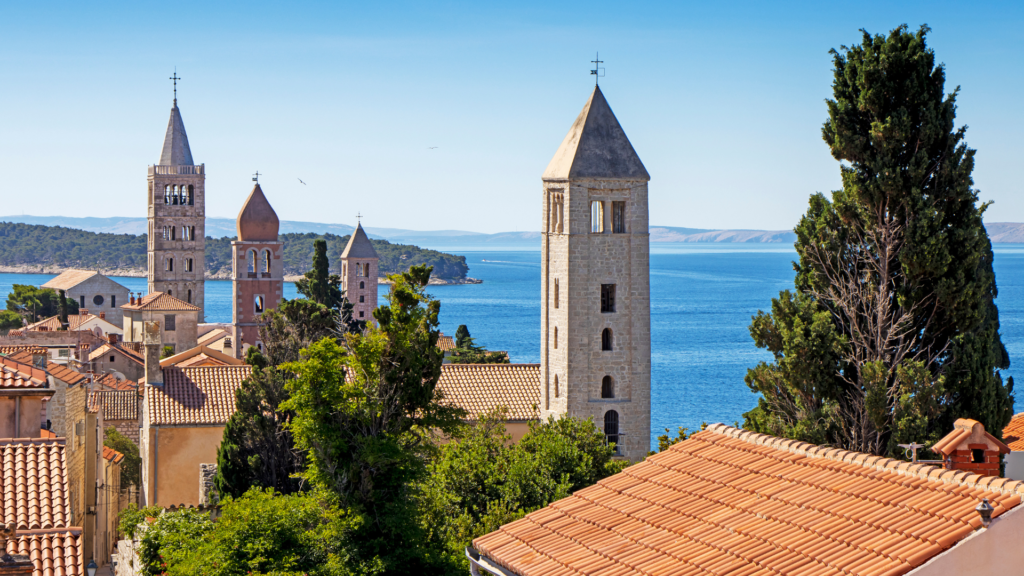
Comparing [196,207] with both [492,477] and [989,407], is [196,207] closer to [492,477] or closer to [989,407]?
[492,477]

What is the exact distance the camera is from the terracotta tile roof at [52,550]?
11.2 metres

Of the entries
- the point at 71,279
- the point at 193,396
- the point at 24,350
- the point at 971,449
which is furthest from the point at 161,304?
the point at 971,449

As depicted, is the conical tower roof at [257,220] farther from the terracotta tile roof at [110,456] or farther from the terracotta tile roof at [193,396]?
the terracotta tile roof at [110,456]

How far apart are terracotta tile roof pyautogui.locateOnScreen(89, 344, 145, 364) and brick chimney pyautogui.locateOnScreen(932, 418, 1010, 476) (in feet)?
182

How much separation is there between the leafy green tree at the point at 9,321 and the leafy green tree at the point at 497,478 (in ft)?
234

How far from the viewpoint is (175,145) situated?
84.1 m

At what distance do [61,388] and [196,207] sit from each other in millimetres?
65964

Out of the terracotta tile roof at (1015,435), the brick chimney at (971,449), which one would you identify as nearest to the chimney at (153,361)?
the terracotta tile roof at (1015,435)

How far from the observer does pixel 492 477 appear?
83.6ft

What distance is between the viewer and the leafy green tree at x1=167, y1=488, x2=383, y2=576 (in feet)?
59.2

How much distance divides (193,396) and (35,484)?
2250 cm

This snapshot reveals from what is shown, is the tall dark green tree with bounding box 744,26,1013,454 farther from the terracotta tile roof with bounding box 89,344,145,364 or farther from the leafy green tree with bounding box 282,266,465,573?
the terracotta tile roof with bounding box 89,344,145,364

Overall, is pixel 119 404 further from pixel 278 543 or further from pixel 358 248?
pixel 358 248

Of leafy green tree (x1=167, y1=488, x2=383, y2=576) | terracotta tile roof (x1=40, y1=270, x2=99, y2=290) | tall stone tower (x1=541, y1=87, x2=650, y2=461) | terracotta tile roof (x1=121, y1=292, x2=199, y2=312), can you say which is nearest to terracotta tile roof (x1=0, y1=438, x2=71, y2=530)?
leafy green tree (x1=167, y1=488, x2=383, y2=576)
